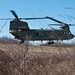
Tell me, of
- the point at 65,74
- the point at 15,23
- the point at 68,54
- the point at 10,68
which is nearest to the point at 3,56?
the point at 10,68

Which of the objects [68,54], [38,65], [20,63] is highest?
[20,63]

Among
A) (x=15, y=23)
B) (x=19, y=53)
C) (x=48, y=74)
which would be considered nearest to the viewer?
(x=48, y=74)

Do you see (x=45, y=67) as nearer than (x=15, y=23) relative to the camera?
Yes

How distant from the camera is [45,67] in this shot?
2.14 meters

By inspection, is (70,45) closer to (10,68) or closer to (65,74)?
(65,74)

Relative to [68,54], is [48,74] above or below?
above

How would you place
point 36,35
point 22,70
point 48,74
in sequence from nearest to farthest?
point 22,70 → point 48,74 → point 36,35

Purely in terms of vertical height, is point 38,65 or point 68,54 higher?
point 38,65

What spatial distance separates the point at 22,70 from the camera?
1.92 m

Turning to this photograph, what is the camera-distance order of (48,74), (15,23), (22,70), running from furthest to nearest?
(15,23) → (48,74) → (22,70)

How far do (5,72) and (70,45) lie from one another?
0.97 meters

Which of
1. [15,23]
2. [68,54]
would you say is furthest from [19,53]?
[15,23]

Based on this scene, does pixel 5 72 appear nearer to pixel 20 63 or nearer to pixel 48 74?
pixel 20 63

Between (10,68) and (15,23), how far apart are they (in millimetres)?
Result: 31096
